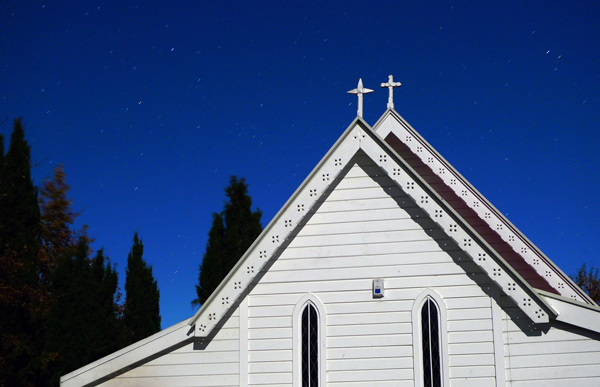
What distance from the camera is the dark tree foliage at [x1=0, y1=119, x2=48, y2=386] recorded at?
17.9 meters

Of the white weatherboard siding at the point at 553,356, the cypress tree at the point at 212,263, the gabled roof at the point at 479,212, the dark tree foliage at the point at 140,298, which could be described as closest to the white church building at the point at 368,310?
the white weatherboard siding at the point at 553,356

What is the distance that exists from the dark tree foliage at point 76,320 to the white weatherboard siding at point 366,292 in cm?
1132

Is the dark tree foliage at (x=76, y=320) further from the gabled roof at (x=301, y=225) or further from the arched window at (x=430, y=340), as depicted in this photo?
the arched window at (x=430, y=340)

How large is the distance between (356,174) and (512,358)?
3.81 m

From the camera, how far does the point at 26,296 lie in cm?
2016

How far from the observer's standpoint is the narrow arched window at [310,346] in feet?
34.2

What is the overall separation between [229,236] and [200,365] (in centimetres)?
1677

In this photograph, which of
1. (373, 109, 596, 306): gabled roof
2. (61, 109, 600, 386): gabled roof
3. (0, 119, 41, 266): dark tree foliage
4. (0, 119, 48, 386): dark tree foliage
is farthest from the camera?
(0, 119, 41, 266): dark tree foliage

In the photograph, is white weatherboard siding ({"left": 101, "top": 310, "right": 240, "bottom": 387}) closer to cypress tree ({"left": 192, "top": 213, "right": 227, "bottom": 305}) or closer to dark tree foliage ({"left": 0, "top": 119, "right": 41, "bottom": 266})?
dark tree foliage ({"left": 0, "top": 119, "right": 41, "bottom": 266})

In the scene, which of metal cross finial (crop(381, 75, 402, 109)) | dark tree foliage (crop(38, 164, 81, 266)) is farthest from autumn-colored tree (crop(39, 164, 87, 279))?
metal cross finial (crop(381, 75, 402, 109))

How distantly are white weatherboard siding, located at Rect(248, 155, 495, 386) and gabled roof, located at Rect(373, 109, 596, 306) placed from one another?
5.22 metres

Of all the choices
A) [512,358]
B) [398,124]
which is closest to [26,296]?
[398,124]

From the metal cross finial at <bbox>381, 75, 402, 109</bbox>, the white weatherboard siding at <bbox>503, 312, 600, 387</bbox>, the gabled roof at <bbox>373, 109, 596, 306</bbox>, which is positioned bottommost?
the white weatherboard siding at <bbox>503, 312, 600, 387</bbox>

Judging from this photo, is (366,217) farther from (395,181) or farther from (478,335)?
(478,335)
